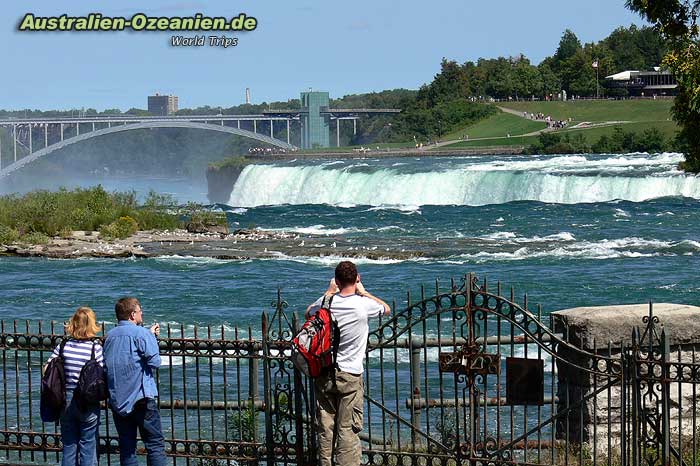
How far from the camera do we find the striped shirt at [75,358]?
8266mm

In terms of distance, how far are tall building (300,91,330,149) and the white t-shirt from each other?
10672cm

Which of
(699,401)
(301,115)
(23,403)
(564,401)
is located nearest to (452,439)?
(564,401)

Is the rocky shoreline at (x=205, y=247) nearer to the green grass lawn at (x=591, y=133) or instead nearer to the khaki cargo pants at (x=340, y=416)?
the khaki cargo pants at (x=340, y=416)

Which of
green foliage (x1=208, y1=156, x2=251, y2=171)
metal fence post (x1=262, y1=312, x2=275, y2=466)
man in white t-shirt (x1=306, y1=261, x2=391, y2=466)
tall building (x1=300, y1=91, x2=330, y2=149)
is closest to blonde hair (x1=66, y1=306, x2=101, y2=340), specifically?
metal fence post (x1=262, y1=312, x2=275, y2=466)

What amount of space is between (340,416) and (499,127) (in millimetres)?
97205

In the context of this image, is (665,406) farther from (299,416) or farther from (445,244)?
(445,244)

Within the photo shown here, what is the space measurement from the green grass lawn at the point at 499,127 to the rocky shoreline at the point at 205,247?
61.3 meters

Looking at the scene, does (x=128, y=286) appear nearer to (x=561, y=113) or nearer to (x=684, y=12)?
(x=684, y=12)

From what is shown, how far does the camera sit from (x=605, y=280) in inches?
1133

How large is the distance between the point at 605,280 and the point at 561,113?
3068 inches

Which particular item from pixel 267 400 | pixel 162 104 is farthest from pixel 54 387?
pixel 162 104

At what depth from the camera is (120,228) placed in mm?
40531

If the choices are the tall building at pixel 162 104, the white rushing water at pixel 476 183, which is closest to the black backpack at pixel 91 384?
the white rushing water at pixel 476 183

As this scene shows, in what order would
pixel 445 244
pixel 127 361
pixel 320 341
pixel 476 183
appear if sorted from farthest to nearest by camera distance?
1. pixel 476 183
2. pixel 445 244
3. pixel 127 361
4. pixel 320 341
